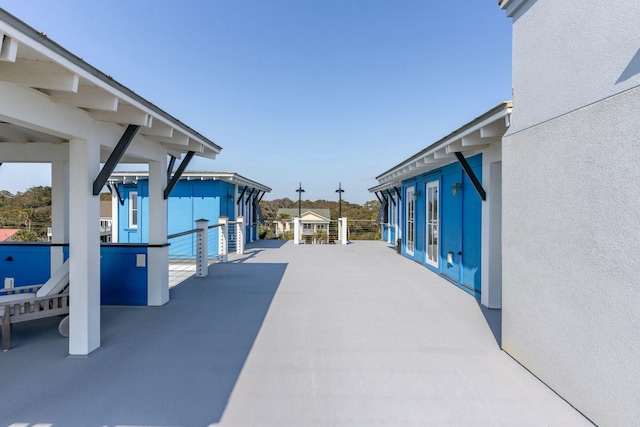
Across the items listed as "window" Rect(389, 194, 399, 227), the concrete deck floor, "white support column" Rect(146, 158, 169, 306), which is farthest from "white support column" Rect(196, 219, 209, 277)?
"window" Rect(389, 194, 399, 227)

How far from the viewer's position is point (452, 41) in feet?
31.5

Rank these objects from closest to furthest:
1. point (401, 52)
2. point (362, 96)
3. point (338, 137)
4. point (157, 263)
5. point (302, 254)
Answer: point (157, 263)
point (302, 254)
point (401, 52)
point (362, 96)
point (338, 137)

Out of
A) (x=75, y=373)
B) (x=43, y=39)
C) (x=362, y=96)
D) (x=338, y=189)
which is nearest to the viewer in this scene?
(x=43, y=39)

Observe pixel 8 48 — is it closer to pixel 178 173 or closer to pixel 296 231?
pixel 178 173

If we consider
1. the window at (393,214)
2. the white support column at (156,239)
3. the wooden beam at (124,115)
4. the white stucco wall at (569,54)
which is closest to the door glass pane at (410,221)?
the window at (393,214)

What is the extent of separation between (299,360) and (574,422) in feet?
7.09

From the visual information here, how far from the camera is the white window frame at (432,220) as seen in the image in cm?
716

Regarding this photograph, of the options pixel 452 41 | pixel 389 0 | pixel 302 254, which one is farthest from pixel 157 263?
pixel 452 41

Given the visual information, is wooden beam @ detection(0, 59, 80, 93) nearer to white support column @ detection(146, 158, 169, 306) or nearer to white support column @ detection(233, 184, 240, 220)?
white support column @ detection(146, 158, 169, 306)

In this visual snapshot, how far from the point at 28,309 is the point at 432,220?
24.7 ft

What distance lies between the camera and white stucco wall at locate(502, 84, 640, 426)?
1.80m

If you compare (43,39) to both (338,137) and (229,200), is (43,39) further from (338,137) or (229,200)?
(338,137)

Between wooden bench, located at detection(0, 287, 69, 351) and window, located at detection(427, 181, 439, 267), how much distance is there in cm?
697

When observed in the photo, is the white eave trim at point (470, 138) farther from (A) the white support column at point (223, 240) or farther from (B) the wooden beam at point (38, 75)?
(A) the white support column at point (223, 240)
